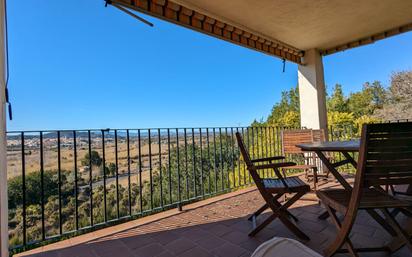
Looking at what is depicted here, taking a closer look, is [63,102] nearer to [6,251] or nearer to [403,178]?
[6,251]

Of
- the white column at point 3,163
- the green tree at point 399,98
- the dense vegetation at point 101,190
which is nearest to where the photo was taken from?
the white column at point 3,163

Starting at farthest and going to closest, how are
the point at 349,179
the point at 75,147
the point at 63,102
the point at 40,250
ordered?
the point at 63,102
the point at 349,179
the point at 75,147
the point at 40,250

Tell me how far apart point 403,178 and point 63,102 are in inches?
978

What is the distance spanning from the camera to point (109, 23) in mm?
15586

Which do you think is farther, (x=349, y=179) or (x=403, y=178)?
(x=349, y=179)

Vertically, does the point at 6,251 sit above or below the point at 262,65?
below

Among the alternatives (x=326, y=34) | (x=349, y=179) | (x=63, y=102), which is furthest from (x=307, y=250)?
(x=63, y=102)

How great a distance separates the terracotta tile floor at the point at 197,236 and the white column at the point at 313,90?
99.9 inches

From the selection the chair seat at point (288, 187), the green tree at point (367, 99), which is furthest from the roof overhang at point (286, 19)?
the green tree at point (367, 99)

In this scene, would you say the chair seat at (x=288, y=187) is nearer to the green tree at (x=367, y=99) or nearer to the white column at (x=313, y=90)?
the white column at (x=313, y=90)

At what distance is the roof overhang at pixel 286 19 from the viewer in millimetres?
3000

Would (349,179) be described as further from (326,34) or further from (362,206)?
(362,206)

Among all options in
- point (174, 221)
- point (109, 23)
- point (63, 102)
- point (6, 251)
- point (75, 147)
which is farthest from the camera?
point (63, 102)

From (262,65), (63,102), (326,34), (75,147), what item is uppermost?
(262,65)
